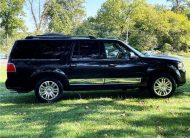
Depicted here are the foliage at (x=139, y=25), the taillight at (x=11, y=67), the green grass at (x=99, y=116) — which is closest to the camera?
the green grass at (x=99, y=116)

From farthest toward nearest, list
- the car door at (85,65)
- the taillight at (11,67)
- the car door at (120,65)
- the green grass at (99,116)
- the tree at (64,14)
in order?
1. the tree at (64,14)
2. the car door at (120,65)
3. the car door at (85,65)
4. the taillight at (11,67)
5. the green grass at (99,116)

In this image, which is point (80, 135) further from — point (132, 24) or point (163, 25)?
point (163, 25)

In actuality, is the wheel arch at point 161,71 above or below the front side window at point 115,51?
below

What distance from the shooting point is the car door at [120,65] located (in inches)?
467

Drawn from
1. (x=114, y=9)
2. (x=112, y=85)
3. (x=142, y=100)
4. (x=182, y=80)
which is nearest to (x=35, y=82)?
(x=112, y=85)

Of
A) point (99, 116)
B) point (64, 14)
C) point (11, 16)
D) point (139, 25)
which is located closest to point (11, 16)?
point (11, 16)

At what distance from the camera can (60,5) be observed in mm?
76375

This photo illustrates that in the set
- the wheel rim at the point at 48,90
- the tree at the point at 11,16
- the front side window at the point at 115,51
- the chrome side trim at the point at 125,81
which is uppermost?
the tree at the point at 11,16

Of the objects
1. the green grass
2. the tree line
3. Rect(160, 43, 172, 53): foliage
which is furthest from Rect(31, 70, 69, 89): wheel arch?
Rect(160, 43, 172, 53): foliage

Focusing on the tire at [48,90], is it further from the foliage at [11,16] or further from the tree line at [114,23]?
the foliage at [11,16]

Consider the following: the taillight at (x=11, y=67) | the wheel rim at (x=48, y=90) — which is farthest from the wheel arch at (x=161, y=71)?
the taillight at (x=11, y=67)

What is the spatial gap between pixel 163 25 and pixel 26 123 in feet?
216

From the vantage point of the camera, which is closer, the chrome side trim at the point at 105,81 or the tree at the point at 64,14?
the chrome side trim at the point at 105,81

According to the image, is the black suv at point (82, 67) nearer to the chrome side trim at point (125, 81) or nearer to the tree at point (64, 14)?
the chrome side trim at point (125, 81)
